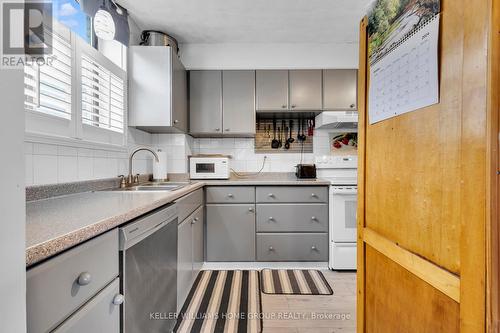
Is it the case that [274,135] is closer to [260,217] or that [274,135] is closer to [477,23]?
[260,217]

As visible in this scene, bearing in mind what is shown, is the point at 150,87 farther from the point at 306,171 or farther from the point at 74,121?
the point at 306,171

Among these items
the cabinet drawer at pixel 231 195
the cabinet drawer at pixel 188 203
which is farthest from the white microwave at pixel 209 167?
the cabinet drawer at pixel 188 203

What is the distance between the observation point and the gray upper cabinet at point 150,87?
2299mm

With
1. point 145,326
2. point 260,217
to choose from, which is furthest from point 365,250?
point 260,217

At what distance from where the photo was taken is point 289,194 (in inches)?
99.1

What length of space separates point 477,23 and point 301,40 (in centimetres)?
244

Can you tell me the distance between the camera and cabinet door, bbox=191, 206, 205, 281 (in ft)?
7.01

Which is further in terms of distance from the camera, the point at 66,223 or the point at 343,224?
the point at 343,224

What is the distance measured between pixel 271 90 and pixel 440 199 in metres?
2.33

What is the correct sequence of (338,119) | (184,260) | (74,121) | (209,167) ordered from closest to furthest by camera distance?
(74,121) < (184,260) < (338,119) < (209,167)

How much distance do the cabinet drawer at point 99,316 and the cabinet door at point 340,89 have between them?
256 centimetres

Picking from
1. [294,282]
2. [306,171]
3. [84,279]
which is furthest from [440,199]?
[306,171]

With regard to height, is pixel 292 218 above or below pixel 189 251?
above

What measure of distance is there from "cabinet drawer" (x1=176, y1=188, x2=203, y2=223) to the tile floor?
90 centimetres
